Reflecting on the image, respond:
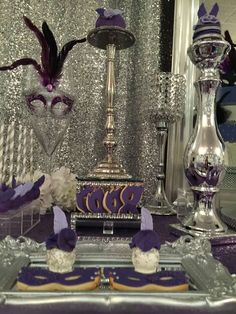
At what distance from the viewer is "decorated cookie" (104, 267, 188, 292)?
0.35m

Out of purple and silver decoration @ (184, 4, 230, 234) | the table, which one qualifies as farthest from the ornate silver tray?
purple and silver decoration @ (184, 4, 230, 234)

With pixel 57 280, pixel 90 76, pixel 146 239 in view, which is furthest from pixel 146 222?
pixel 90 76

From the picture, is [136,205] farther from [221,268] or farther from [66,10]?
[66,10]

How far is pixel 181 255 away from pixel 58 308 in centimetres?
22

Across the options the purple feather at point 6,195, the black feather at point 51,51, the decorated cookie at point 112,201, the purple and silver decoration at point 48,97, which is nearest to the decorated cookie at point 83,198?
the decorated cookie at point 112,201

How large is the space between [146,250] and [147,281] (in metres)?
0.06

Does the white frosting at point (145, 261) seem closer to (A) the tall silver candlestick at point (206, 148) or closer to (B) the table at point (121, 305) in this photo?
(B) the table at point (121, 305)

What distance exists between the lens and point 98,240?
581 millimetres

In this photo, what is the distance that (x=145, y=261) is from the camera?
1.35ft

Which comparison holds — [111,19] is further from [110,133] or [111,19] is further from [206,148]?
[206,148]

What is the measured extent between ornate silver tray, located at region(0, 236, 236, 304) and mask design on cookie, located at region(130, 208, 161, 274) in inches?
1.1

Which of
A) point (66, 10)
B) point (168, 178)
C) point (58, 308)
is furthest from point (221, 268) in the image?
point (66, 10)

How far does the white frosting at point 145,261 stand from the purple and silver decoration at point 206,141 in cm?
24

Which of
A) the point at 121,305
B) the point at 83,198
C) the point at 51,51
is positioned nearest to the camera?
the point at 121,305
